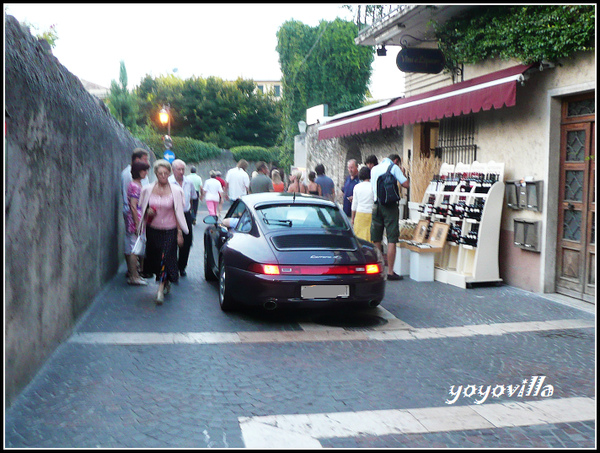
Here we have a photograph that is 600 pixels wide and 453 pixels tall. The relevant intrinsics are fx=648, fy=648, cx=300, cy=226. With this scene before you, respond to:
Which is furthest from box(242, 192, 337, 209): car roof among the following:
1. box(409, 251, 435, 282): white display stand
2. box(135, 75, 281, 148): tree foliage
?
box(135, 75, 281, 148): tree foliage

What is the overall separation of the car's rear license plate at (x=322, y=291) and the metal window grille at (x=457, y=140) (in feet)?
17.8

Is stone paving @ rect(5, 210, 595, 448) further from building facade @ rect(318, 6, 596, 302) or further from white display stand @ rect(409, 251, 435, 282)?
white display stand @ rect(409, 251, 435, 282)

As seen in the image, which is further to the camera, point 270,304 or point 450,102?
point 450,102

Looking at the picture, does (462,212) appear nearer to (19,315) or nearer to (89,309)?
(89,309)

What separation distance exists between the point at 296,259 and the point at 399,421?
9.49 feet

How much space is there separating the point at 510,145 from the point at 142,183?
5.71 metres

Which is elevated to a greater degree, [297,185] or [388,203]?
[297,185]

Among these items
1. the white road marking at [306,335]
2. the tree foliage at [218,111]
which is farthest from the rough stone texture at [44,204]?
the tree foliage at [218,111]

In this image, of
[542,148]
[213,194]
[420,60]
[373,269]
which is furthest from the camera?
[213,194]

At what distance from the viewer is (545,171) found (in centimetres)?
916

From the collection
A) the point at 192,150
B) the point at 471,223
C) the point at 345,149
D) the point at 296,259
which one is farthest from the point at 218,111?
the point at 296,259

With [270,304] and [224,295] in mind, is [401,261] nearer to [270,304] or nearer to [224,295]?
[224,295]

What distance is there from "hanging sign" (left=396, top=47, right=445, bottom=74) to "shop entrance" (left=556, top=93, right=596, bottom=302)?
11.5 ft

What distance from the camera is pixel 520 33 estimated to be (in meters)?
9.08
